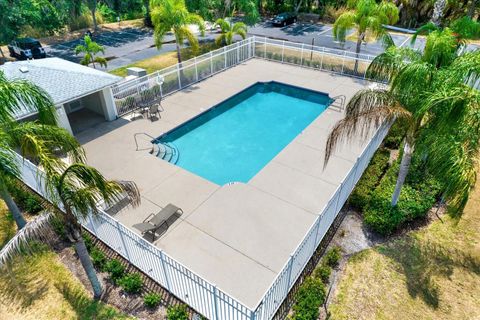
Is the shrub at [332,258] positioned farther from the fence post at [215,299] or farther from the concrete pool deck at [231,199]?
the fence post at [215,299]

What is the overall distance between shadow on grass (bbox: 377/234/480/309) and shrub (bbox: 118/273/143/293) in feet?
22.1

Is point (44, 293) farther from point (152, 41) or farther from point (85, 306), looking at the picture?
point (152, 41)

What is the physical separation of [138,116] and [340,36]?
13017 mm

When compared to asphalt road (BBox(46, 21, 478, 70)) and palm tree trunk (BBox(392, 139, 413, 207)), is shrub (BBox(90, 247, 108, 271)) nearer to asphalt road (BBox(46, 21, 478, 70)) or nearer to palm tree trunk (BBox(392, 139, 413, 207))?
palm tree trunk (BBox(392, 139, 413, 207))

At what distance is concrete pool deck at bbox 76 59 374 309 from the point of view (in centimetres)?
809

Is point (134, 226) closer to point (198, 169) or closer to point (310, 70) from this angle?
point (198, 169)

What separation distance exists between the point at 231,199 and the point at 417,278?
18.8ft

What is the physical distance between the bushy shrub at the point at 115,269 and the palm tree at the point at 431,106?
6015mm

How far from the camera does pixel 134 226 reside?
850cm

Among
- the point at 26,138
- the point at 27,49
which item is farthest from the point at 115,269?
the point at 27,49

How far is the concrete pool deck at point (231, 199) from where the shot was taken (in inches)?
319

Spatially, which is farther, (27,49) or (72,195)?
(27,49)

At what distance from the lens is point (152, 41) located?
29.0 m

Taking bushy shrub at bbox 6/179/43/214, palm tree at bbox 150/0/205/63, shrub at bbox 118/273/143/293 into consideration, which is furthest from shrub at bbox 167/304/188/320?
palm tree at bbox 150/0/205/63
